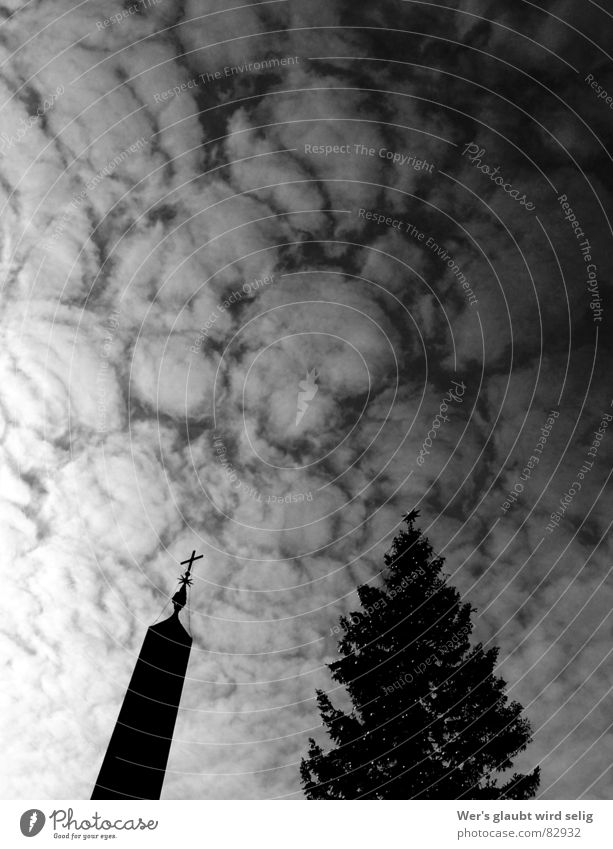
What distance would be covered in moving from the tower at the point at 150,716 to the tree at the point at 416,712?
16.1 ft

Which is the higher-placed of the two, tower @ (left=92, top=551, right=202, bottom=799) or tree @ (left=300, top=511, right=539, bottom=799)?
tower @ (left=92, top=551, right=202, bottom=799)

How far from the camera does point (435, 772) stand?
1169cm

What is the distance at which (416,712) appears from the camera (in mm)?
12234

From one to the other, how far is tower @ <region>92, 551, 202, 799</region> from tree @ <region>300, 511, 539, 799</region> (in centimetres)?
490

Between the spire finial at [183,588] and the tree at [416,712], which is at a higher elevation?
the spire finial at [183,588]

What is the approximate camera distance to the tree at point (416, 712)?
38.9 feet

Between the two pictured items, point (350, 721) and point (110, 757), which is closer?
point (350, 721)

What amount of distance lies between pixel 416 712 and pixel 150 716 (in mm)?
8532

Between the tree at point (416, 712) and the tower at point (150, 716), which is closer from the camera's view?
the tree at point (416, 712)

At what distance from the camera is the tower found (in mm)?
14609
